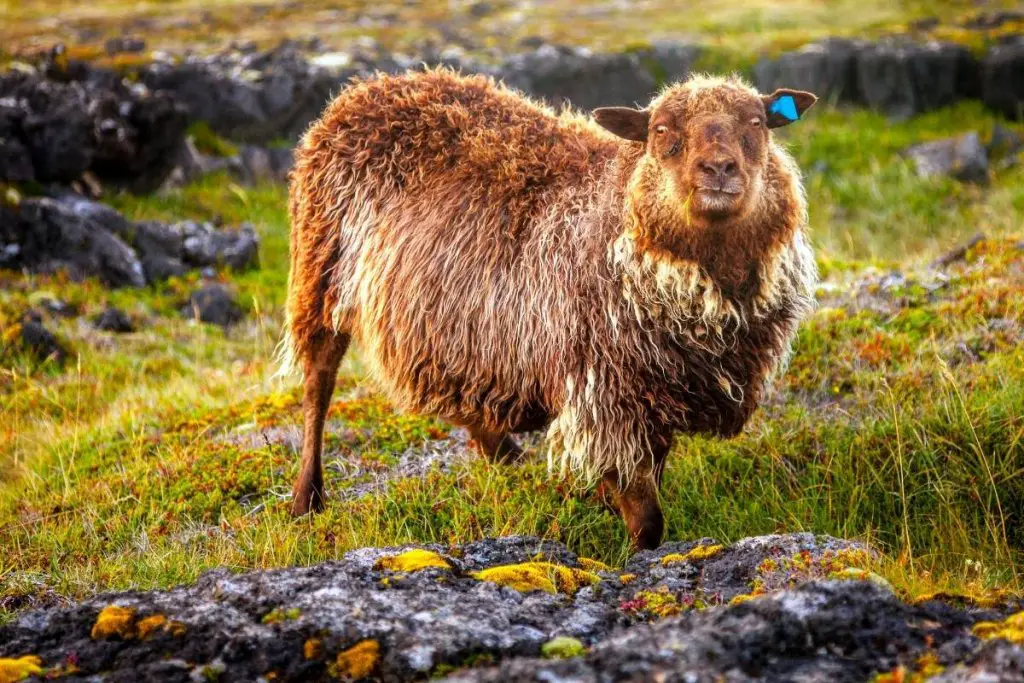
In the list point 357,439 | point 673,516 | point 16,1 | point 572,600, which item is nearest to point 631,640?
point 572,600

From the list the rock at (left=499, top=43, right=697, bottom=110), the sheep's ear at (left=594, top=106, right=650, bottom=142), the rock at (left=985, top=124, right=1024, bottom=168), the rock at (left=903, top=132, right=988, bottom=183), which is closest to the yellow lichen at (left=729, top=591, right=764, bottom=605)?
the sheep's ear at (left=594, top=106, right=650, bottom=142)

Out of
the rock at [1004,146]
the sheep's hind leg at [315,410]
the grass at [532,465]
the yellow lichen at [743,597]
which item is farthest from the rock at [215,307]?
the rock at [1004,146]

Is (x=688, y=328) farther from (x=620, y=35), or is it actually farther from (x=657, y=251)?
(x=620, y=35)

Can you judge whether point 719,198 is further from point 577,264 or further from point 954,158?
point 954,158

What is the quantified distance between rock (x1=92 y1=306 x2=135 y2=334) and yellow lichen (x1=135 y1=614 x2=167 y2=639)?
22.1ft

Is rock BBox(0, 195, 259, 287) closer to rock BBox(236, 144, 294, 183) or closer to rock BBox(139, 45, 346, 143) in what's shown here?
rock BBox(236, 144, 294, 183)

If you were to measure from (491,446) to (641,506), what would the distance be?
144 cm

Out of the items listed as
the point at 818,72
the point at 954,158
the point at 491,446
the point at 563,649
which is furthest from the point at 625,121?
the point at 818,72

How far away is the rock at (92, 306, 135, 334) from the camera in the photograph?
956 cm

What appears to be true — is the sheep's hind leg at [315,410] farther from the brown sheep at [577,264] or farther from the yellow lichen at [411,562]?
the yellow lichen at [411,562]

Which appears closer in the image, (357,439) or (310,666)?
(310,666)

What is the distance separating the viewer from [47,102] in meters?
12.3

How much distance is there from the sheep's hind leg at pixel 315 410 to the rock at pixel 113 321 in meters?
3.73

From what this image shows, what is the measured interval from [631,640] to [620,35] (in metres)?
15.4
